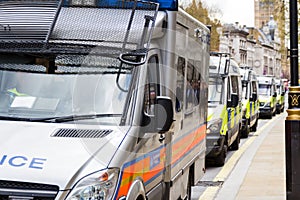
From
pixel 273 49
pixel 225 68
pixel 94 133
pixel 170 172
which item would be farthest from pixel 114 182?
pixel 273 49

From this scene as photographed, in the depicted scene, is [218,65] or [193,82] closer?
[193,82]

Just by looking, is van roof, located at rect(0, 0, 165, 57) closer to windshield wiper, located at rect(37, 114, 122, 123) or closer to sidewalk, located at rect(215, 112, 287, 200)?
windshield wiper, located at rect(37, 114, 122, 123)

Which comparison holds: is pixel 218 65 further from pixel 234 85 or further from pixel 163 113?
pixel 163 113

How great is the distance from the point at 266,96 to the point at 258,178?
24.8 m

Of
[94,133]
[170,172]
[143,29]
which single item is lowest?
[170,172]

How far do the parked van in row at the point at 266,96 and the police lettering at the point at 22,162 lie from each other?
3155 cm

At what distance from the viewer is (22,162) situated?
15.7ft

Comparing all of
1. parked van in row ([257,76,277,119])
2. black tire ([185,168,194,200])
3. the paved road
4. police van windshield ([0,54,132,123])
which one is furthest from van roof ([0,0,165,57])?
parked van in row ([257,76,277,119])

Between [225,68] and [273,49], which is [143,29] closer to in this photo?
[225,68]

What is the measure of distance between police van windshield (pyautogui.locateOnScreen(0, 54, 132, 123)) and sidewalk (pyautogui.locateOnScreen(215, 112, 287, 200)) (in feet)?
15.4

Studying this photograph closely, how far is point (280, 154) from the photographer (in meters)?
16.2

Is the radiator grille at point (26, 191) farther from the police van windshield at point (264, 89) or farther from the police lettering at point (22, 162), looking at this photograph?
the police van windshield at point (264, 89)

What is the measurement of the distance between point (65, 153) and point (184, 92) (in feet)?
9.98

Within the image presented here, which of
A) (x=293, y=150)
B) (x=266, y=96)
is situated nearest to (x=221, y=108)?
(x=293, y=150)
